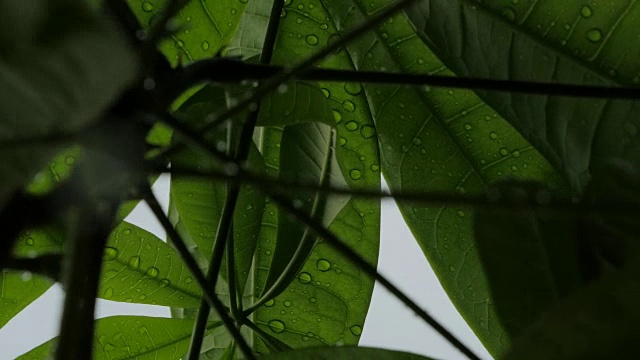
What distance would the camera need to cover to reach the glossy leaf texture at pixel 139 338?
689mm

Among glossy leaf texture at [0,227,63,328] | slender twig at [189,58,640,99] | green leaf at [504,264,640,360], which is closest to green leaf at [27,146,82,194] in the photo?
glossy leaf texture at [0,227,63,328]

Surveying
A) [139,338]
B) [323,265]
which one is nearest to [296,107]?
[323,265]

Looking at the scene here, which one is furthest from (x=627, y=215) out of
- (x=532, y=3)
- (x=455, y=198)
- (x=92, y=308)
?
(x=532, y=3)

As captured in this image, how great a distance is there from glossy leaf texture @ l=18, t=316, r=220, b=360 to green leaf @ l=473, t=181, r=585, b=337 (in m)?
0.37

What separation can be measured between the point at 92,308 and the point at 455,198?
5.1 inches

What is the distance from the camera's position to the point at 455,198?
23 cm

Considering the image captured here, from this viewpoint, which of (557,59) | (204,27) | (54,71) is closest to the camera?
(54,71)

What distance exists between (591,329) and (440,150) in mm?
330

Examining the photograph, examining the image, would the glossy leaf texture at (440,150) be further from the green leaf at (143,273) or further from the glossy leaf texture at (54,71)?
the glossy leaf texture at (54,71)

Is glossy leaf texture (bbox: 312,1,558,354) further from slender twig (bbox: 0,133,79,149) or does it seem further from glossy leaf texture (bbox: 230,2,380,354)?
slender twig (bbox: 0,133,79,149)

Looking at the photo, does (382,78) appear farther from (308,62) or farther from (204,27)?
(204,27)

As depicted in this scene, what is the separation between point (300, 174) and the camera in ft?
1.92

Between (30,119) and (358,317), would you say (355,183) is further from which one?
(30,119)

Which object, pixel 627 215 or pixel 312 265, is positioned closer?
pixel 627 215
